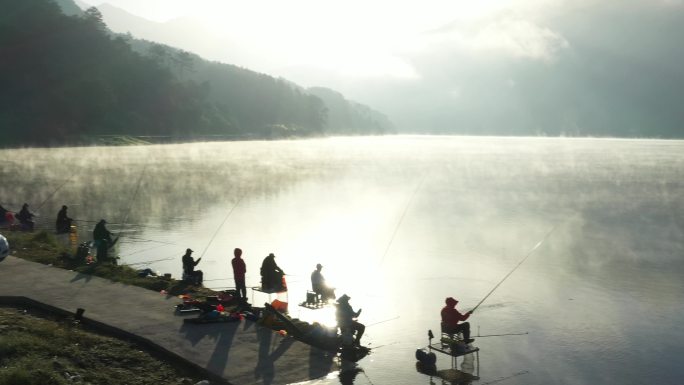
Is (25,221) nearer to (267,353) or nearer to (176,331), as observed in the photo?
(176,331)

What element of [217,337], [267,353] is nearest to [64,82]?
[217,337]

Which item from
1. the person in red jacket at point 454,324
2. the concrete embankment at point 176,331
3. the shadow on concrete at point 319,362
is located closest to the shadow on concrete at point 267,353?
the concrete embankment at point 176,331

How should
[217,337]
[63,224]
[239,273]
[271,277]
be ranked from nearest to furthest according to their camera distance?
[217,337]
[239,273]
[271,277]
[63,224]

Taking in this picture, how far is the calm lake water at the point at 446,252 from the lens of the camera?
18.1 meters

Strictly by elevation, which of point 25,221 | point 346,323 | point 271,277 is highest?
point 25,221

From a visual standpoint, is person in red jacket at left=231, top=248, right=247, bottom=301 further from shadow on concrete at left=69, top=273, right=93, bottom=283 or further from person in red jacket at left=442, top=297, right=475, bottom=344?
person in red jacket at left=442, top=297, right=475, bottom=344

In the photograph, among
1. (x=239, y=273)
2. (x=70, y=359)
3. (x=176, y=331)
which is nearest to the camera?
(x=70, y=359)

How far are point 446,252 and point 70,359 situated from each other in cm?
2515

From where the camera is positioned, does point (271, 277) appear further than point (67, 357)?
Yes

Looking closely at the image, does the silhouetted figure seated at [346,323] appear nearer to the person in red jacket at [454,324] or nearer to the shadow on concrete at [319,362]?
the shadow on concrete at [319,362]

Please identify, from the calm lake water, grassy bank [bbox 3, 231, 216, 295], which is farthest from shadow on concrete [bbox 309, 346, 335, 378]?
grassy bank [bbox 3, 231, 216, 295]

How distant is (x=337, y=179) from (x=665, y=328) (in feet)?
233

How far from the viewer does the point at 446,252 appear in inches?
1384

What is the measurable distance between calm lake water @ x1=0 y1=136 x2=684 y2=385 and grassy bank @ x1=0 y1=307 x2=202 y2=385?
4207mm
